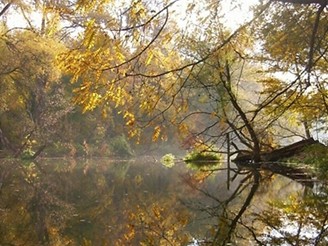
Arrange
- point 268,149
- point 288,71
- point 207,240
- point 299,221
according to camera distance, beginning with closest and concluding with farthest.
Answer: point 207,240 < point 299,221 < point 288,71 < point 268,149

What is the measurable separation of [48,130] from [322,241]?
76.1 ft

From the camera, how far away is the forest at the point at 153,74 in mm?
4867

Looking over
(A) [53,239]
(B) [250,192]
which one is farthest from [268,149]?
(A) [53,239]

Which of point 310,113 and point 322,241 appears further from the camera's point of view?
point 310,113

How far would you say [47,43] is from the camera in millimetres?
20562

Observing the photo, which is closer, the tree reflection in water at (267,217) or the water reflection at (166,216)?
the tree reflection in water at (267,217)

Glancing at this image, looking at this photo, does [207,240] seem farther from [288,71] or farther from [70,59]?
[288,71]

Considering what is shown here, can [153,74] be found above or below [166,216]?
above

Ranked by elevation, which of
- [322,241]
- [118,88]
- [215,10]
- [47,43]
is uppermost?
[47,43]

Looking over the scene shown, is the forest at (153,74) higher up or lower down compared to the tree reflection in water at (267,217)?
higher up

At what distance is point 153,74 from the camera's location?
17.7ft

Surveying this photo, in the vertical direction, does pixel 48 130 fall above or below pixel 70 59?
above

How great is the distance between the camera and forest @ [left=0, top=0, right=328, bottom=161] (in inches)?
192

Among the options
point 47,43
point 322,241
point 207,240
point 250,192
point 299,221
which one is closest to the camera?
point 322,241
